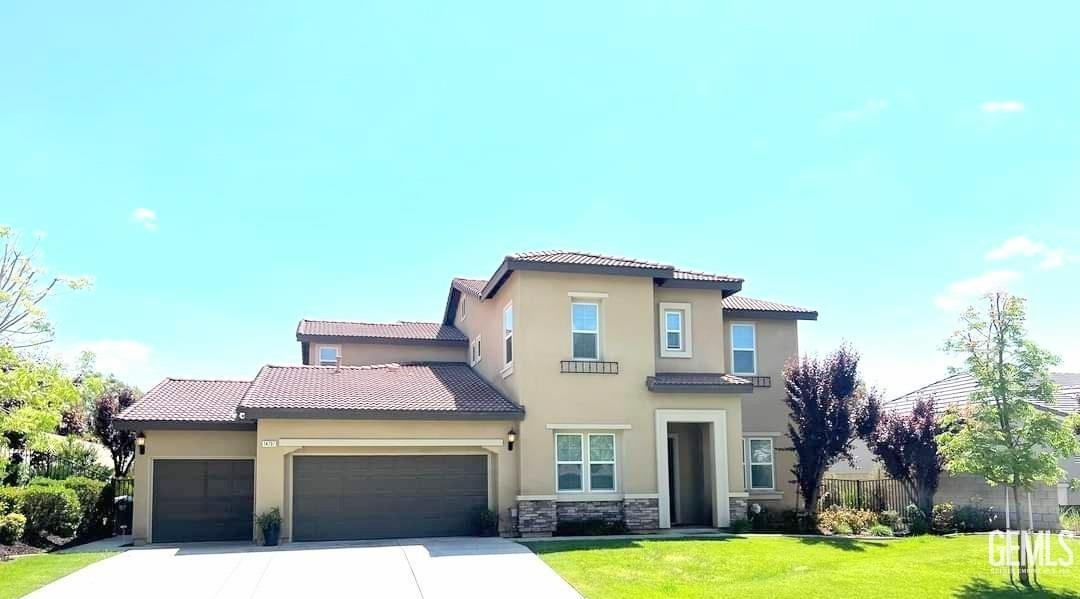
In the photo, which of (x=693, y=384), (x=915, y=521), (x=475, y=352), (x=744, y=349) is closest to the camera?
(x=693, y=384)

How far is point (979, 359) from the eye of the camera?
14375mm

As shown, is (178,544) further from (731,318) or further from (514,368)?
(731,318)

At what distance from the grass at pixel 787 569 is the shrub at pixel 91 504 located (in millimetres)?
10740

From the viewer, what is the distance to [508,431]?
65.0ft

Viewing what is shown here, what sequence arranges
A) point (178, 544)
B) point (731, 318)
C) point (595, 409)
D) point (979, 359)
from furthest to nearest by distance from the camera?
point (731, 318) < point (595, 409) < point (178, 544) < point (979, 359)

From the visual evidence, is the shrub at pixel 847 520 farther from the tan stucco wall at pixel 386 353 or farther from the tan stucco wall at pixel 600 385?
the tan stucco wall at pixel 386 353

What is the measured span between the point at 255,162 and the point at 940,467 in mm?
18472

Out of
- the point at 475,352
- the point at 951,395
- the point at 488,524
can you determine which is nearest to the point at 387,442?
the point at 488,524

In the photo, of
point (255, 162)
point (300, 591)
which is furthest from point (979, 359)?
point (255, 162)

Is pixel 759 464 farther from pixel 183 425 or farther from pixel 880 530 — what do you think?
pixel 183 425

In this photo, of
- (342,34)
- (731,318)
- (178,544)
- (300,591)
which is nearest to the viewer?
(300,591)

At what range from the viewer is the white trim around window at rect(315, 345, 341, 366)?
27781 millimetres

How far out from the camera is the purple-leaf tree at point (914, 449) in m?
21.2

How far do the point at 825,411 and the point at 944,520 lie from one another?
3.71 metres
